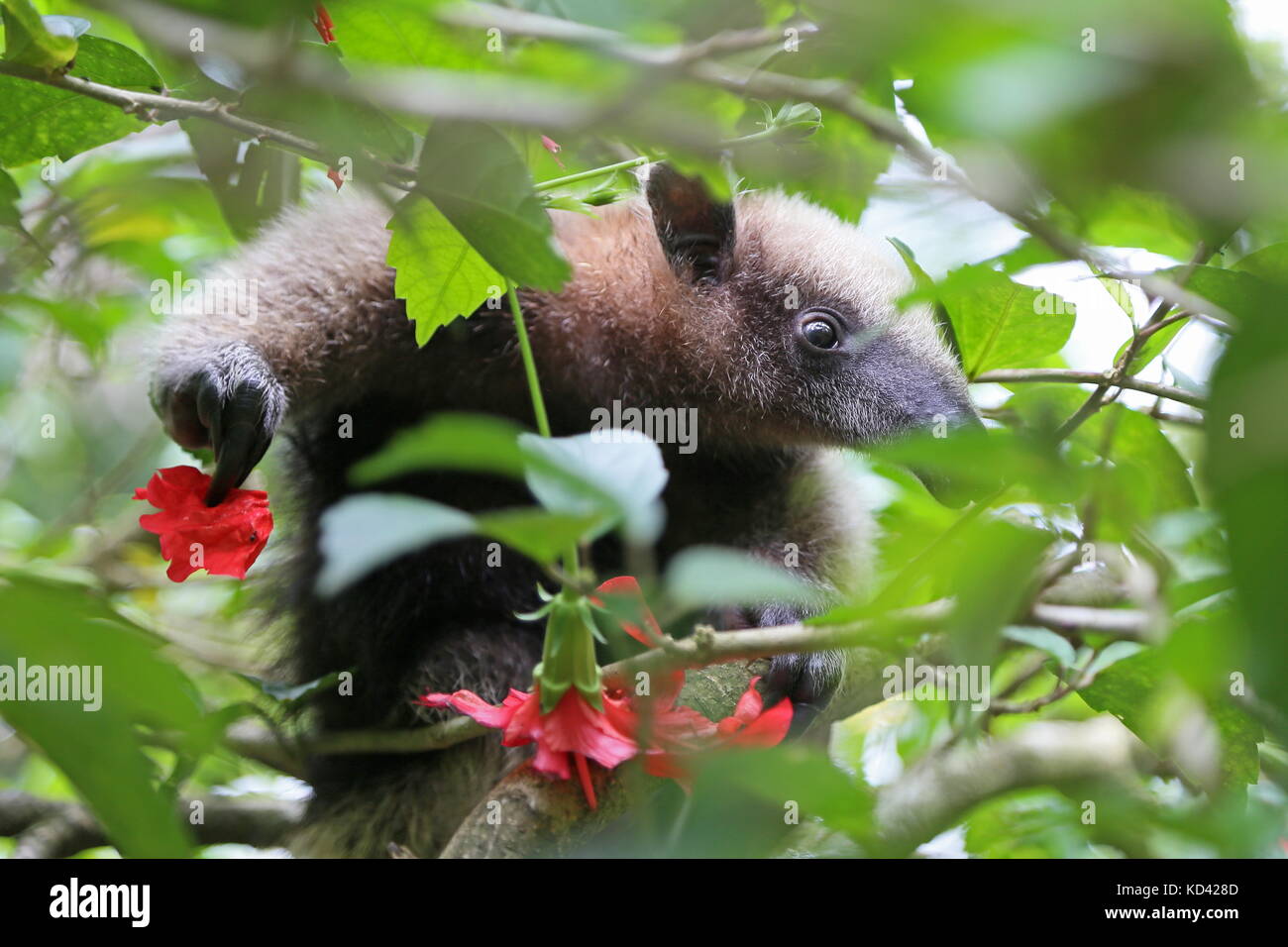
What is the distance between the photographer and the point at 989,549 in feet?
2.64

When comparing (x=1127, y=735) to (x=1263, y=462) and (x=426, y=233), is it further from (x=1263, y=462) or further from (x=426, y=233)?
(x=1263, y=462)

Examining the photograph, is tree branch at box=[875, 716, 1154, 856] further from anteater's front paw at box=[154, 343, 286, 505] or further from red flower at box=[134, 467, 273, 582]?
anteater's front paw at box=[154, 343, 286, 505]

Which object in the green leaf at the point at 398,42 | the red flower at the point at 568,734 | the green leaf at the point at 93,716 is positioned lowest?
the red flower at the point at 568,734

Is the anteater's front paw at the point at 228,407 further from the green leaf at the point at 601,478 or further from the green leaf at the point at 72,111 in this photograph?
the green leaf at the point at 601,478

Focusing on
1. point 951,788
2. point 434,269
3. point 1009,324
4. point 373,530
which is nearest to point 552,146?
point 434,269

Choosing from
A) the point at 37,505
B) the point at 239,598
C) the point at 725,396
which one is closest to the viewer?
the point at 725,396

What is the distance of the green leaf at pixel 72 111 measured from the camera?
5.87ft

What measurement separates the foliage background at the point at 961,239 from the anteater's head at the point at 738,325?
374mm

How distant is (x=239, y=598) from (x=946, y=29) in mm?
3256

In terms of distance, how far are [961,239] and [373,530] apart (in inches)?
41.0

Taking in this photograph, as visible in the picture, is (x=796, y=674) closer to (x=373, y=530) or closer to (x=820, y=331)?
(x=820, y=331)

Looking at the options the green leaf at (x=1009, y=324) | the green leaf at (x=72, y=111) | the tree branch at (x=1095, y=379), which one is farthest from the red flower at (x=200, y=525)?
the tree branch at (x=1095, y=379)

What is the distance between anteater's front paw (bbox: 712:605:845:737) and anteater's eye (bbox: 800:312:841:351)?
74 centimetres
